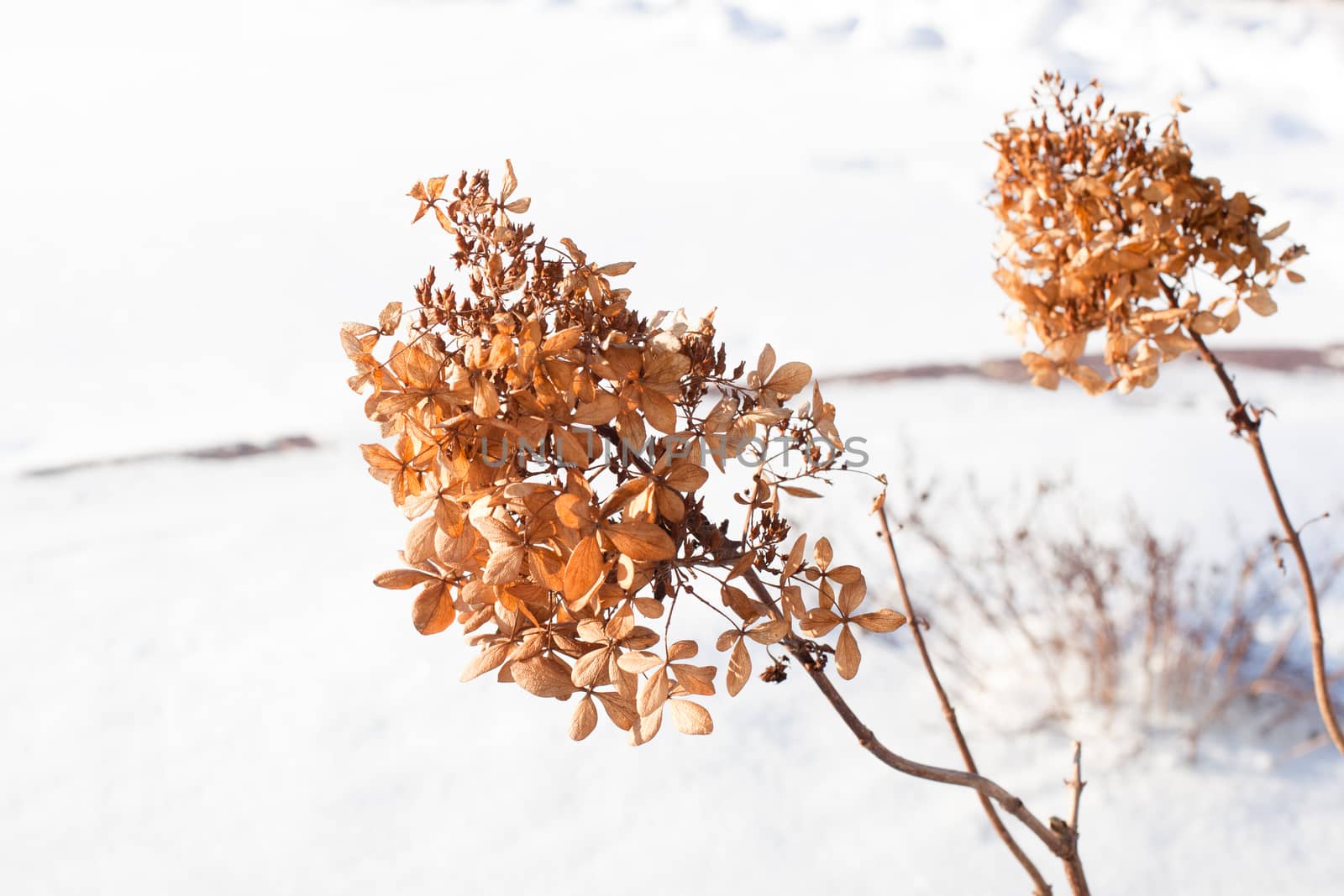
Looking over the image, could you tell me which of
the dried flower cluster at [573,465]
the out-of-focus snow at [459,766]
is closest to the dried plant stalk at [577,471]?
the dried flower cluster at [573,465]

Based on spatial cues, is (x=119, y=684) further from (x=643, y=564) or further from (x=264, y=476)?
(x=643, y=564)

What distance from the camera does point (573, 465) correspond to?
1.21 ft

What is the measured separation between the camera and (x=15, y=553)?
1.74m

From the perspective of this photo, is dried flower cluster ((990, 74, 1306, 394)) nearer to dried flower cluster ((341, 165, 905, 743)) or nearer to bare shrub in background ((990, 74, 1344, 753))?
bare shrub in background ((990, 74, 1344, 753))

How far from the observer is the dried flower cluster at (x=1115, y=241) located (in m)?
0.56

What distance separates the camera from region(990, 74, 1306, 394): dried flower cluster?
21.9 inches

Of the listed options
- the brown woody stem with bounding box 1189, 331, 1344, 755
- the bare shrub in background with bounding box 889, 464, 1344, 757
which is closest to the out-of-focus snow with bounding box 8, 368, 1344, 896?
the bare shrub in background with bounding box 889, 464, 1344, 757

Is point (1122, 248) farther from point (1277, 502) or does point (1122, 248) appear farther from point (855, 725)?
point (855, 725)

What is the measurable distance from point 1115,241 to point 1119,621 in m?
1.08

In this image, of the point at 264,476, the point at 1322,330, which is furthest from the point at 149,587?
the point at 1322,330

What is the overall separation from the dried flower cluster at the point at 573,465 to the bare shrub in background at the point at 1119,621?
849mm

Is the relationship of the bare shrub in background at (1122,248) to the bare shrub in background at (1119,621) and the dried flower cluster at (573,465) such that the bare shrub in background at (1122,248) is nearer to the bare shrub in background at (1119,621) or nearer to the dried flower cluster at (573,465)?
the dried flower cluster at (573,465)

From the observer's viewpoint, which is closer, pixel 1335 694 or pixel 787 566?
pixel 787 566

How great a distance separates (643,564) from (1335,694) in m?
1.39
